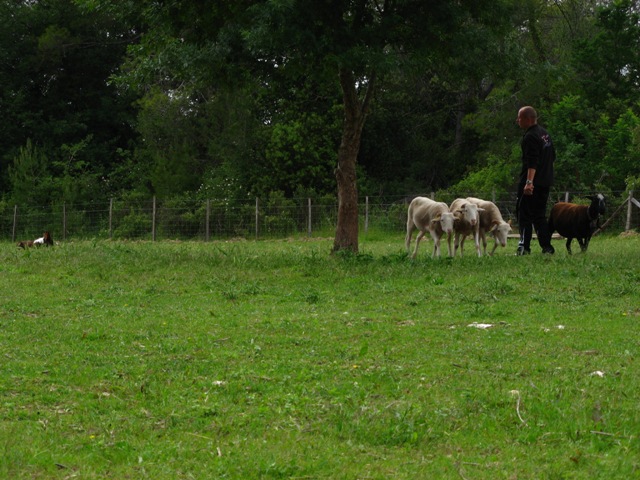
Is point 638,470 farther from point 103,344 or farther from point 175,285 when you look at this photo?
point 175,285

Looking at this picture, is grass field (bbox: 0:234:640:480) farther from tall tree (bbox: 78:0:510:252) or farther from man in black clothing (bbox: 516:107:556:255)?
tall tree (bbox: 78:0:510:252)

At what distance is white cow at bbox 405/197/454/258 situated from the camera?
17266 millimetres

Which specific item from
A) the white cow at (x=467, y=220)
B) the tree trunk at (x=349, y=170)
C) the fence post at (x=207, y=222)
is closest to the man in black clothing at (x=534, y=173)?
the white cow at (x=467, y=220)

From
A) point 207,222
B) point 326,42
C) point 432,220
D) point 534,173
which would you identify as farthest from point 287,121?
point 534,173

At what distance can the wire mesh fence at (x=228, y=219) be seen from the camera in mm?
31344

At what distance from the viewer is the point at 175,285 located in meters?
13.4

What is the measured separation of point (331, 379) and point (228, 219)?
2658cm

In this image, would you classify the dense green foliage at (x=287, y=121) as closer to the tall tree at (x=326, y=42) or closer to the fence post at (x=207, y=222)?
the fence post at (x=207, y=222)

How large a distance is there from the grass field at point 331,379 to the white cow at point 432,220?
4.28m

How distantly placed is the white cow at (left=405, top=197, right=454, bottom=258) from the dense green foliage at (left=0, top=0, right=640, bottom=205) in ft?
23.0

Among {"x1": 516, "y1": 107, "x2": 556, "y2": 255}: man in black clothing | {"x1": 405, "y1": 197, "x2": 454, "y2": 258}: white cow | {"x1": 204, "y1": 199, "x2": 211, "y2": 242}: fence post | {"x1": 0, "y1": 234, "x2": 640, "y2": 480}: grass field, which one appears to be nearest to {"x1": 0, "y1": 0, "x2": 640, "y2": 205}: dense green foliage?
{"x1": 204, "y1": 199, "x2": 211, "y2": 242}: fence post

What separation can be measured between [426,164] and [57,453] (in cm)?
4074

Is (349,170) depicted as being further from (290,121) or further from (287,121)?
(287,121)

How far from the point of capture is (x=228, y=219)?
33.0 metres
